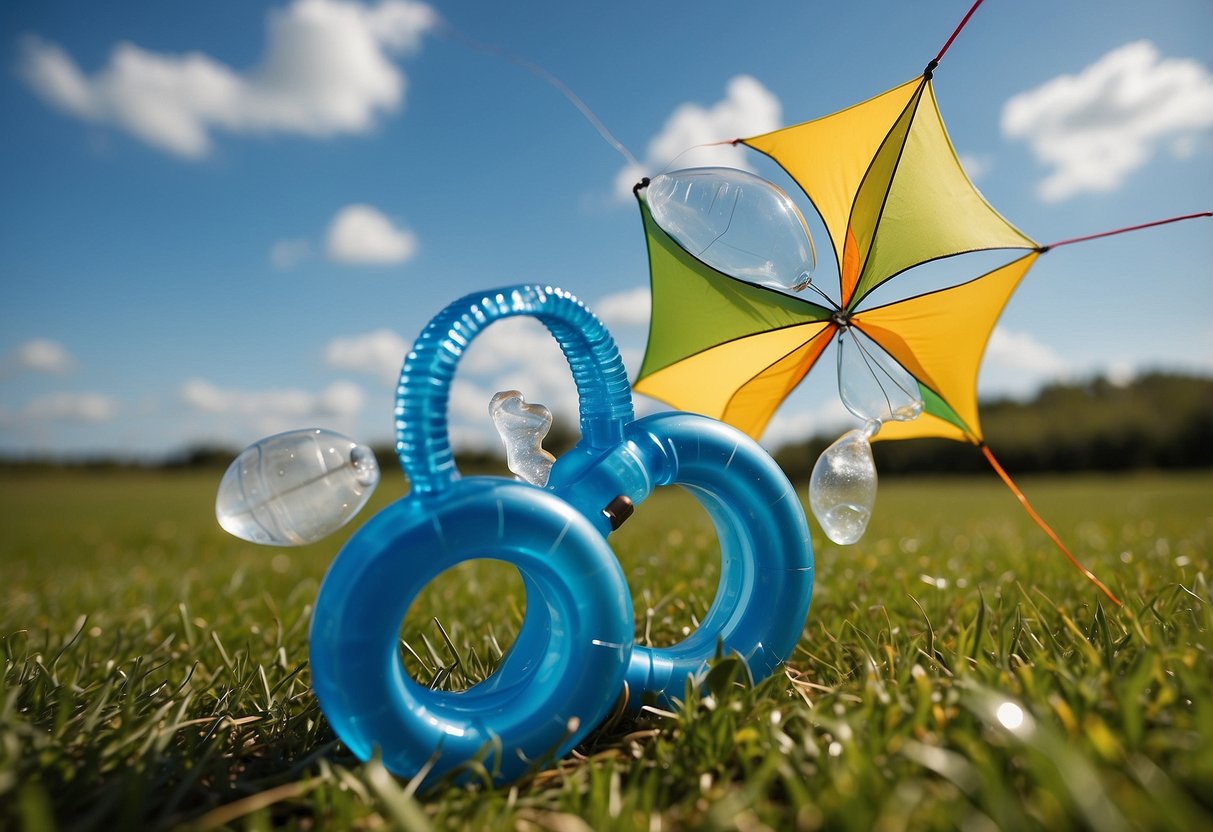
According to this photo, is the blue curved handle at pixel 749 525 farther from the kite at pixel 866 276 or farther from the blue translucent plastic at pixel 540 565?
the kite at pixel 866 276

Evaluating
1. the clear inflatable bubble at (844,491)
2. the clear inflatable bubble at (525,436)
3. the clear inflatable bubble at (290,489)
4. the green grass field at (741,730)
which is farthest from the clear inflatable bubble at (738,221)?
the clear inflatable bubble at (290,489)

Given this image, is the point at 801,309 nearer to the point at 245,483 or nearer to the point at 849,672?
the point at 849,672

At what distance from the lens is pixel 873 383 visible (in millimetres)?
2434

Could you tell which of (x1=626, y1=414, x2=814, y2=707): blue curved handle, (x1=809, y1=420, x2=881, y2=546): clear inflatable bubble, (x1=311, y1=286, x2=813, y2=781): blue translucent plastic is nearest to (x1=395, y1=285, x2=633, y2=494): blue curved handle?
(x1=311, y1=286, x2=813, y2=781): blue translucent plastic

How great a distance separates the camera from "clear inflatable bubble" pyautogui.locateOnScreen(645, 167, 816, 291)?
219 cm

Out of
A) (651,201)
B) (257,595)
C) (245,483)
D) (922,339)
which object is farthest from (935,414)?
(257,595)

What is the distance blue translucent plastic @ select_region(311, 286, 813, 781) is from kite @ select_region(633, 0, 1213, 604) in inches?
21.3

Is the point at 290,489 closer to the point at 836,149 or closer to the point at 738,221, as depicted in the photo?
the point at 738,221

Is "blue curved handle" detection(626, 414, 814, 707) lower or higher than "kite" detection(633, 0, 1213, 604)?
lower

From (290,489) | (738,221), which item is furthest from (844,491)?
(290,489)

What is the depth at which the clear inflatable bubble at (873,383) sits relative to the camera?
95.7 inches

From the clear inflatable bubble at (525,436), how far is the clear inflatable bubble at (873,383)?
1075 mm

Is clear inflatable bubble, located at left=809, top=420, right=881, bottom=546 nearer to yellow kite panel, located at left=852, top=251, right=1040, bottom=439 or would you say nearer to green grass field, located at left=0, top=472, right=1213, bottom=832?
green grass field, located at left=0, top=472, right=1213, bottom=832

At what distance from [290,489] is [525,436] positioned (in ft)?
2.10
